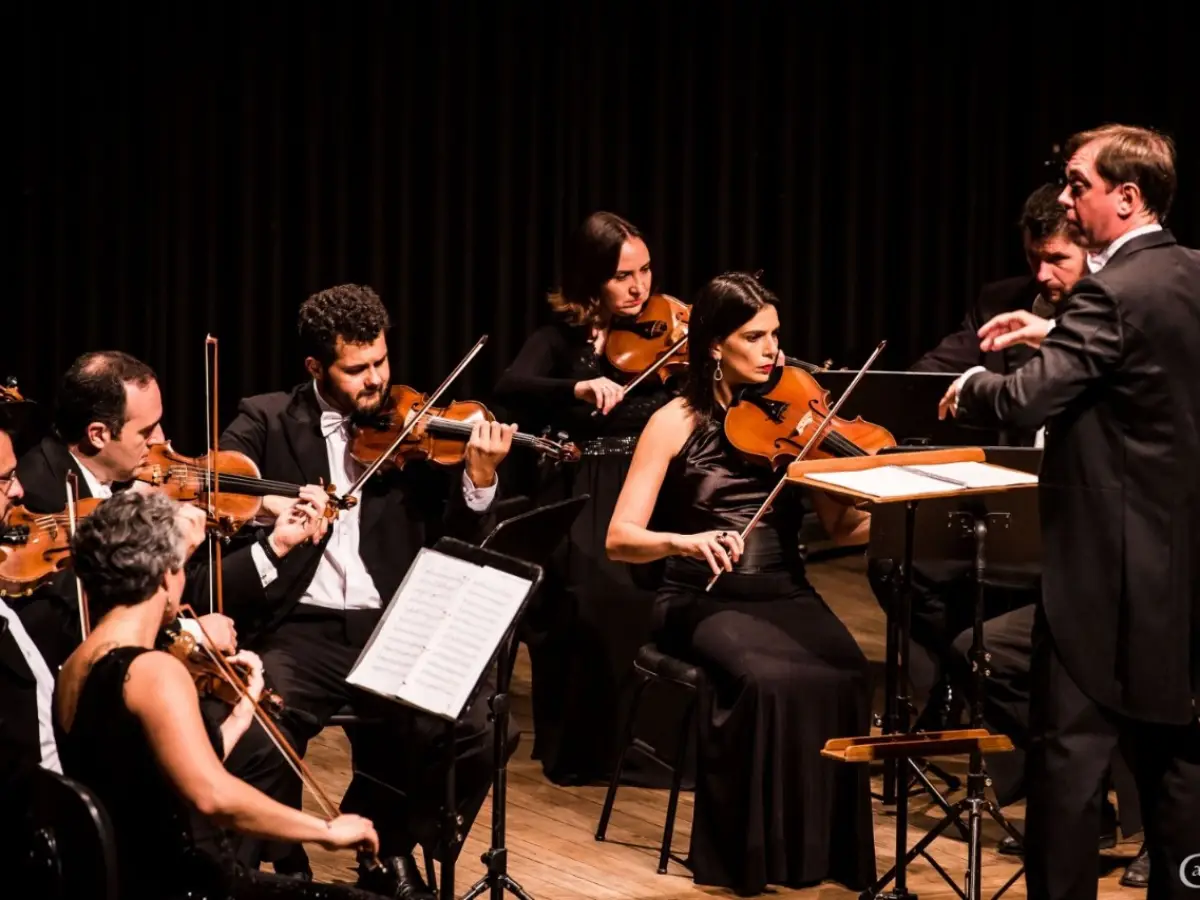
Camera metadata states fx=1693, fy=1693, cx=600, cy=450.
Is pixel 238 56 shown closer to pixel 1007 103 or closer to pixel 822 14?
pixel 822 14

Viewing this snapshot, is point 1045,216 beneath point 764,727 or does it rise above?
above

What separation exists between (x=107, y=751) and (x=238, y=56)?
12.4ft

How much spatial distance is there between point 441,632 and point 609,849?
4.18 feet

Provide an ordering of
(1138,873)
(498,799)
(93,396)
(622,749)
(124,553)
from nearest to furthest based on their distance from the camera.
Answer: (124,553), (498,799), (93,396), (1138,873), (622,749)

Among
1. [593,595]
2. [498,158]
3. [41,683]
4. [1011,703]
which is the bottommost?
[1011,703]

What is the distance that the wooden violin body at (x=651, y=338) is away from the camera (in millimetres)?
4461

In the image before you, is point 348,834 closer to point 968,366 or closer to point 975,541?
point 975,541

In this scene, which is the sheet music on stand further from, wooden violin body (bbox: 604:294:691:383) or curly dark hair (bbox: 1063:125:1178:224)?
wooden violin body (bbox: 604:294:691:383)

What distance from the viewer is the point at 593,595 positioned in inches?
176

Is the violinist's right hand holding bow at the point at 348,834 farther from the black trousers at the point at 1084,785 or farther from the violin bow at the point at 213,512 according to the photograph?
the black trousers at the point at 1084,785

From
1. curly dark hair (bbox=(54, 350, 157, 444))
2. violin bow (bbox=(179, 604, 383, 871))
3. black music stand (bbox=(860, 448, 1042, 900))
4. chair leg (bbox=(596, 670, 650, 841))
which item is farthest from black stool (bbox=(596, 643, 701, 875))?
curly dark hair (bbox=(54, 350, 157, 444))

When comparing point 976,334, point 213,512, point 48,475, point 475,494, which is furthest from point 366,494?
point 976,334

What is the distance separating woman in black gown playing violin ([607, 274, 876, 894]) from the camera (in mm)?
3646

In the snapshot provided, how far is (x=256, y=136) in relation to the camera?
5.78m
